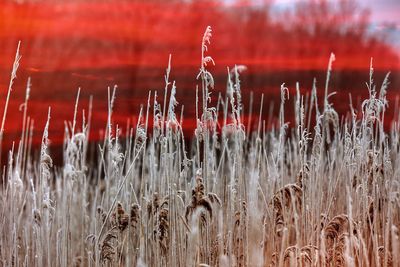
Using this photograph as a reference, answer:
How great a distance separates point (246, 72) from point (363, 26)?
1.82 ft

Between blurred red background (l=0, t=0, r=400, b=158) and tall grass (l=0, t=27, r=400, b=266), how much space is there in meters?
0.07

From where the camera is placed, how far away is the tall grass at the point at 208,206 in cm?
229

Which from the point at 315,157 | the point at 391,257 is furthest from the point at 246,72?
the point at 391,257

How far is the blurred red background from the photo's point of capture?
8.57ft

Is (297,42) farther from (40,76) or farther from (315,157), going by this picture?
(40,76)

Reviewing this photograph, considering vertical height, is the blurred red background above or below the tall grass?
above

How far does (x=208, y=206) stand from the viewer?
2244mm

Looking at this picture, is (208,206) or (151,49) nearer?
(208,206)

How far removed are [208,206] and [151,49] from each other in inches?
29.8

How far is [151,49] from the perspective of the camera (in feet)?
8.71

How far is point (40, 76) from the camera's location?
2.64 metres

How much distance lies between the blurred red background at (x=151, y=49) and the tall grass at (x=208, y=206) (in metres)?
0.07

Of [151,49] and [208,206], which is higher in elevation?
[151,49]

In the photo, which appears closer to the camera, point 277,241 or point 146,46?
point 277,241
